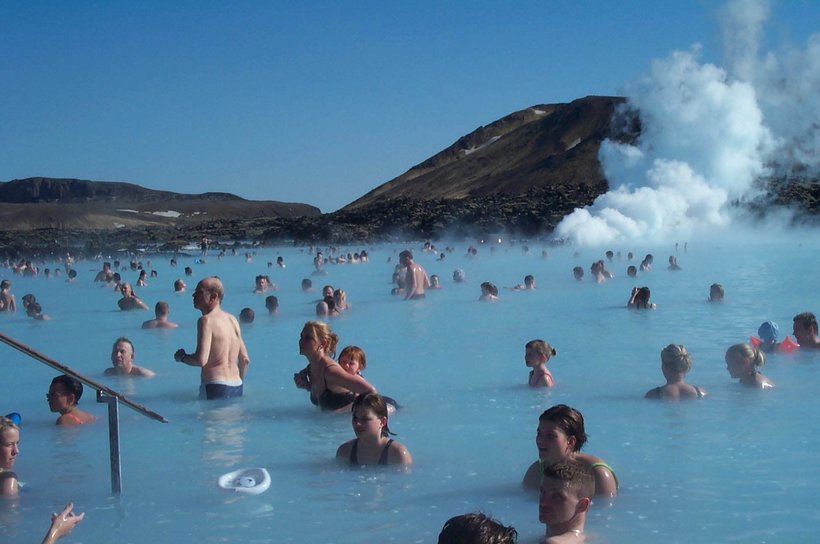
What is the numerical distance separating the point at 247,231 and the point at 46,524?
4168 cm

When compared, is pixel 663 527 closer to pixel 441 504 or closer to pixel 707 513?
pixel 707 513

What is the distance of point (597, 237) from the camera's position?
34875 mm

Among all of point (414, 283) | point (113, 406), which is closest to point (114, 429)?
point (113, 406)

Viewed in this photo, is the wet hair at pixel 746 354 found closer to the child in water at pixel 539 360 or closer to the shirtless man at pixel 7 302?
the child in water at pixel 539 360

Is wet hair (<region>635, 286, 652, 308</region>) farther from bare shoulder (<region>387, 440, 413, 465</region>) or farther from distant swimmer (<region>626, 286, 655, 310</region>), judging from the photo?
bare shoulder (<region>387, 440, 413, 465</region>)

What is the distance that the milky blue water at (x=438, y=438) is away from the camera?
159 inches

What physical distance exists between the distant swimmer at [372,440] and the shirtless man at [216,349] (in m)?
1.60

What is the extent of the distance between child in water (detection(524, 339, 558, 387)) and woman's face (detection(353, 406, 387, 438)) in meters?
2.11

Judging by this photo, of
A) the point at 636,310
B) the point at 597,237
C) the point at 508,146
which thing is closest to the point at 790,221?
the point at 597,237

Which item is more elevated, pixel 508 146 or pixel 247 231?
pixel 508 146

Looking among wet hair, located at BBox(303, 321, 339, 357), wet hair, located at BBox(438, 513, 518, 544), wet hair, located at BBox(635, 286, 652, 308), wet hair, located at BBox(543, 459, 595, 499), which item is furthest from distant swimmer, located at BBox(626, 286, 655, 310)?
wet hair, located at BBox(438, 513, 518, 544)

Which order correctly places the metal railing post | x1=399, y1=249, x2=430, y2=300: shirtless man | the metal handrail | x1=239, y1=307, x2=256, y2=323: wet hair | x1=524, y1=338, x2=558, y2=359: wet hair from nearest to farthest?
the metal handrail
the metal railing post
x1=524, y1=338, x2=558, y2=359: wet hair
x1=239, y1=307, x2=256, y2=323: wet hair
x1=399, y1=249, x2=430, y2=300: shirtless man

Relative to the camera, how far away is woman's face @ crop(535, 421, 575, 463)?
371 cm

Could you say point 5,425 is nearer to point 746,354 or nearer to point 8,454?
point 8,454
